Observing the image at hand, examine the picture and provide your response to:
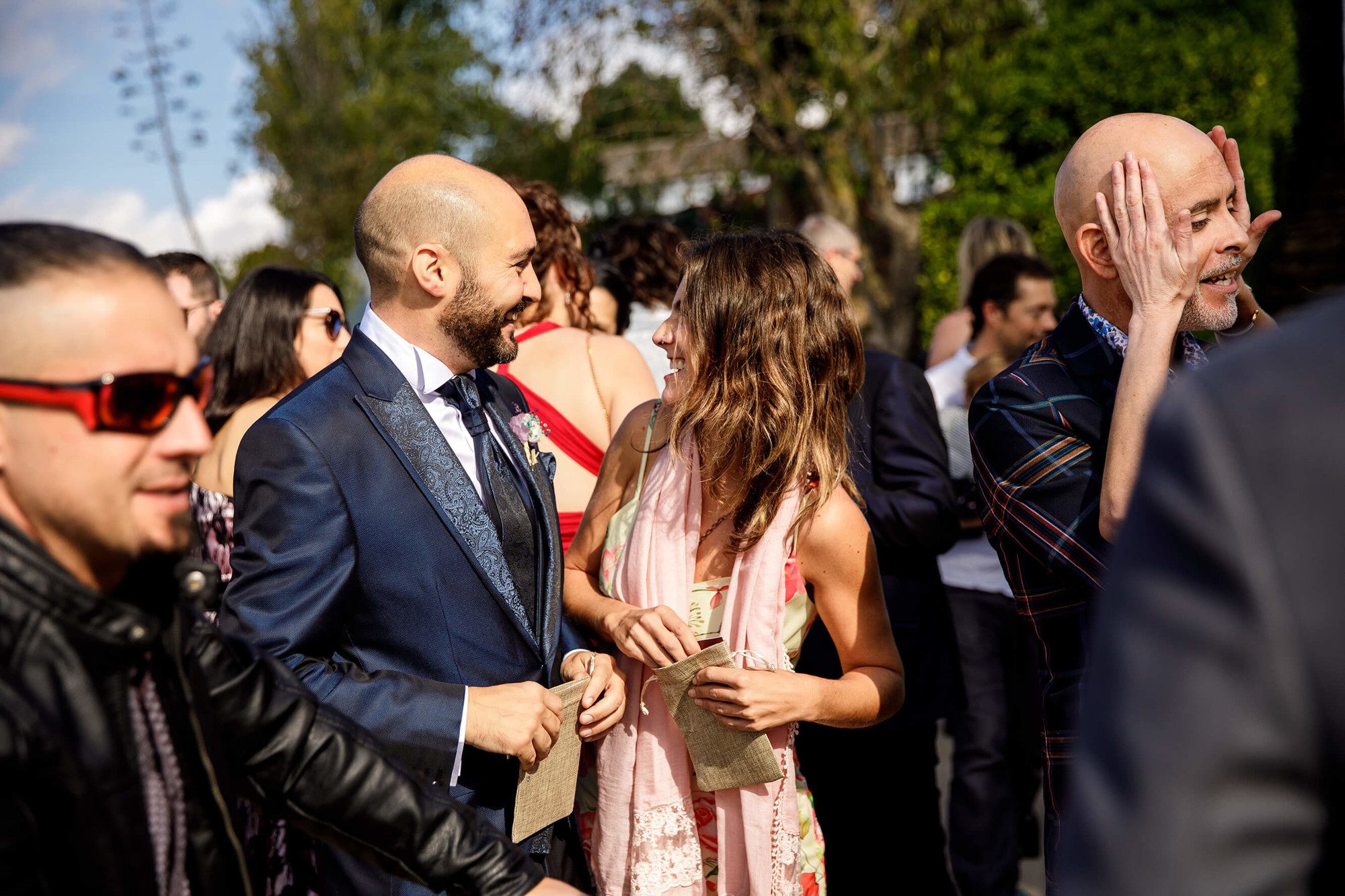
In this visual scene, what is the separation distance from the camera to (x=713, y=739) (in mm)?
2391

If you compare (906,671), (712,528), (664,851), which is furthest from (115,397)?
(906,671)

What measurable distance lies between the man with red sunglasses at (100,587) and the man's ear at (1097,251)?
1830 mm

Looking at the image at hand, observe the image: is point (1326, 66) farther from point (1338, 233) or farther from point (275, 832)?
point (275, 832)

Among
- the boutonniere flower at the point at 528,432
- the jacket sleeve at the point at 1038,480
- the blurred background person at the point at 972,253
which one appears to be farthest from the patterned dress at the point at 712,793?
the blurred background person at the point at 972,253

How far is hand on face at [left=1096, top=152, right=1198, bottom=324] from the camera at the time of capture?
2.07 meters

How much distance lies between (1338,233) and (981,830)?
3893mm

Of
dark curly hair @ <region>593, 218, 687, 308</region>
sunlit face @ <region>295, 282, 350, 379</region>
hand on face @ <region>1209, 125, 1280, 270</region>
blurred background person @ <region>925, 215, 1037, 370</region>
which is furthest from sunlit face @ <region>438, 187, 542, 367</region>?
blurred background person @ <region>925, 215, 1037, 370</region>

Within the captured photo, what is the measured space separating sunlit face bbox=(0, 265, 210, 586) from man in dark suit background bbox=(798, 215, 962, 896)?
2497 mm

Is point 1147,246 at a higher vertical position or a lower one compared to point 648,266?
lower

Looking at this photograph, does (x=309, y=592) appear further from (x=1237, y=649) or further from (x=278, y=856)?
(x=1237, y=649)

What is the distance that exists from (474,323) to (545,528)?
537mm

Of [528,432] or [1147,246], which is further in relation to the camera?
[528,432]

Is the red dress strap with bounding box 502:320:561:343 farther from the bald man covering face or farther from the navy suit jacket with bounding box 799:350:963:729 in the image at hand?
the bald man covering face

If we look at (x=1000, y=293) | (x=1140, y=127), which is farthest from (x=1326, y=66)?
(x=1140, y=127)
